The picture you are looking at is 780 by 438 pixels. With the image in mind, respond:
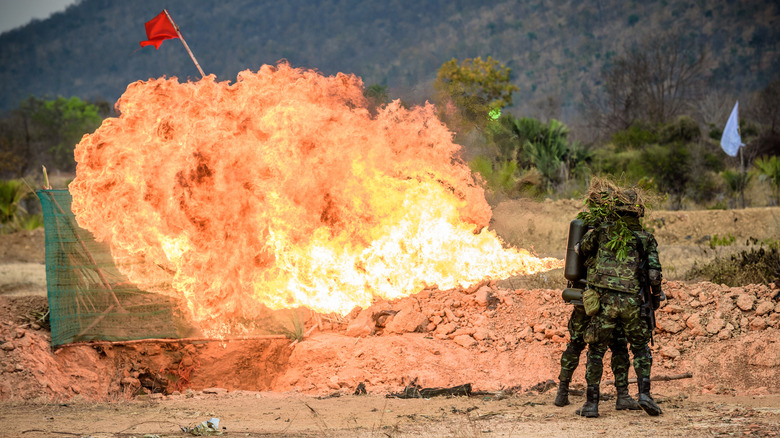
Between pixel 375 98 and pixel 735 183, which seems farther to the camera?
pixel 735 183

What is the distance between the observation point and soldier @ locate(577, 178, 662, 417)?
638 cm

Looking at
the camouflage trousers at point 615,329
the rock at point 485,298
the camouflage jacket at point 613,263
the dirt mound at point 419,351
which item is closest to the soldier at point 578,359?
the camouflage trousers at point 615,329

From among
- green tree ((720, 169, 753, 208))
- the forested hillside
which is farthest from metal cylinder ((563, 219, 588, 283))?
the forested hillside

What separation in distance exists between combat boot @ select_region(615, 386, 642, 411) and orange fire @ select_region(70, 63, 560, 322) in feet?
6.00

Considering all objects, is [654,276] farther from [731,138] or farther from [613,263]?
[731,138]

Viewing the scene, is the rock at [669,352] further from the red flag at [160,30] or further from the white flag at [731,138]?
the white flag at [731,138]

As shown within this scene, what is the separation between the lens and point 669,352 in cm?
857

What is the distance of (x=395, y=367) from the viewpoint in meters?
8.53

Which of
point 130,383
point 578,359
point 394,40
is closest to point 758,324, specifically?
point 578,359

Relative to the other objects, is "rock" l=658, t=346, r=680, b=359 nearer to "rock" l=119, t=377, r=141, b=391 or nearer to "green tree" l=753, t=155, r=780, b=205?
"rock" l=119, t=377, r=141, b=391

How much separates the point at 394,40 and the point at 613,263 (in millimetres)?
90527

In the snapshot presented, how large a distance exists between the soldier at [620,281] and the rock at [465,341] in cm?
272

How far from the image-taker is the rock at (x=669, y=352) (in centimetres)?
853

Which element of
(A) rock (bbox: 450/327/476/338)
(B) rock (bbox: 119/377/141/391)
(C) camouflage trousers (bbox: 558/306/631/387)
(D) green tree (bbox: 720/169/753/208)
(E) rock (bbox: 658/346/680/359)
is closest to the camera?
(C) camouflage trousers (bbox: 558/306/631/387)
